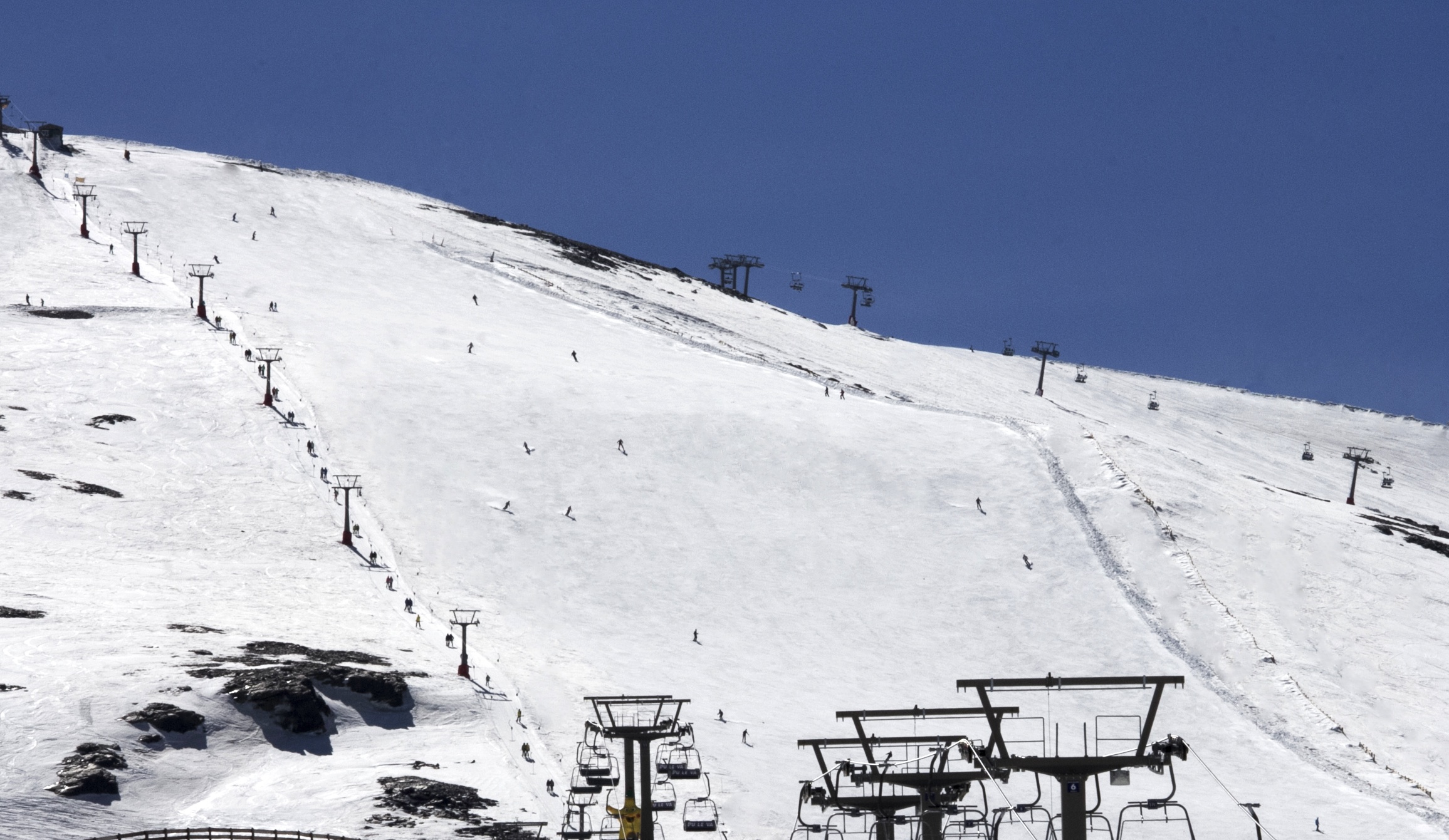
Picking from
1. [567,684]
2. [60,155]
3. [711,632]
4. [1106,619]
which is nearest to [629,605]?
[711,632]

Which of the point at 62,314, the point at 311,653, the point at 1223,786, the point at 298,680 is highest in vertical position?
the point at 62,314

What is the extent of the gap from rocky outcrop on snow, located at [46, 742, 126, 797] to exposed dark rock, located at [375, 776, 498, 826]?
18.6 ft

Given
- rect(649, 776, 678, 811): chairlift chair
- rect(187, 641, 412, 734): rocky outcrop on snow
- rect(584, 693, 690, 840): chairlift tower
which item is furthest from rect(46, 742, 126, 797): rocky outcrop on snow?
rect(584, 693, 690, 840): chairlift tower

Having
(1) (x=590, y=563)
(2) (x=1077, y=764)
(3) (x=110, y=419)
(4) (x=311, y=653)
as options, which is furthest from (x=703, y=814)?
(3) (x=110, y=419)

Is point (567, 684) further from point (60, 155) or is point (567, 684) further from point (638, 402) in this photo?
point (60, 155)

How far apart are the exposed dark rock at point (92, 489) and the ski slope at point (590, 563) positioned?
560mm

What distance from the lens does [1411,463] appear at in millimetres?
110438

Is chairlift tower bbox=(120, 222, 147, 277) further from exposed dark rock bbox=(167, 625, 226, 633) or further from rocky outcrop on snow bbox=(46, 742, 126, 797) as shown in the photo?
rocky outcrop on snow bbox=(46, 742, 126, 797)

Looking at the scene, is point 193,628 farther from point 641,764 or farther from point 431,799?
point 641,764

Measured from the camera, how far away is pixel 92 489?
5278 cm

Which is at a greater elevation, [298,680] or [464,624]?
[464,624]

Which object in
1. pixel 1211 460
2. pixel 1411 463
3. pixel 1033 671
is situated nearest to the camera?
pixel 1033 671

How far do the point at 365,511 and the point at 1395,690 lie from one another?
116 feet

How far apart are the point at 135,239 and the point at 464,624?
44617 millimetres
